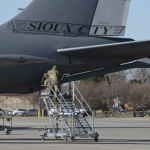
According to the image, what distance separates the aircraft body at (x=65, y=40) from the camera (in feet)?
65.9

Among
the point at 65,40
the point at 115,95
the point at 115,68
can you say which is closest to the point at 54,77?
the point at 65,40

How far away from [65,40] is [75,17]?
6.18 ft

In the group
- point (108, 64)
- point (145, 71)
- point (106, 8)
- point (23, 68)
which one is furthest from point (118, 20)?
point (145, 71)

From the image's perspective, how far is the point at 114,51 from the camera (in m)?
20.5

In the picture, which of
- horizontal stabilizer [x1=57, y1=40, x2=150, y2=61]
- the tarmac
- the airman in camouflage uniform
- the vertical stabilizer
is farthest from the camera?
the vertical stabilizer

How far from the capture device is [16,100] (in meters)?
97.7

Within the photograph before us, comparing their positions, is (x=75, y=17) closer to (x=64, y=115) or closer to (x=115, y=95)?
(x=64, y=115)

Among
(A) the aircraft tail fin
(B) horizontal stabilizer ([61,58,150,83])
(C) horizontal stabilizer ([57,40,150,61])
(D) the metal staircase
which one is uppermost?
(A) the aircraft tail fin

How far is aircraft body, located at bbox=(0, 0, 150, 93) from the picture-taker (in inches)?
791

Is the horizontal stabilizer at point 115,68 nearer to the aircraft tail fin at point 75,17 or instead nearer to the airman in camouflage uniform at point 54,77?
the aircraft tail fin at point 75,17

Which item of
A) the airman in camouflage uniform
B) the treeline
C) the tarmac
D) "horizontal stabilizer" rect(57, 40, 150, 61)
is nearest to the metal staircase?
the airman in camouflage uniform

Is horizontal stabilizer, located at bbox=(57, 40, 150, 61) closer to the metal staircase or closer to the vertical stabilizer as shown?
the vertical stabilizer

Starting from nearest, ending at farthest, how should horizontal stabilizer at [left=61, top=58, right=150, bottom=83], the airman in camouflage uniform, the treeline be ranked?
the airman in camouflage uniform, horizontal stabilizer at [left=61, top=58, right=150, bottom=83], the treeline

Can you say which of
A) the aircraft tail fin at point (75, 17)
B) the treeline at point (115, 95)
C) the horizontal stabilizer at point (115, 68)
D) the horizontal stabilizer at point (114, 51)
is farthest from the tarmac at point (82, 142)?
the treeline at point (115, 95)
